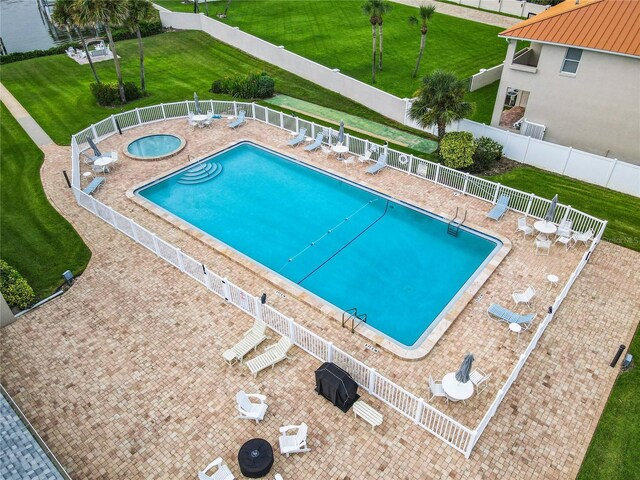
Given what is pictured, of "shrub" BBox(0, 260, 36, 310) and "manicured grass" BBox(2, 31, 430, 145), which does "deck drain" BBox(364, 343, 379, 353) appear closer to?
"shrub" BBox(0, 260, 36, 310)

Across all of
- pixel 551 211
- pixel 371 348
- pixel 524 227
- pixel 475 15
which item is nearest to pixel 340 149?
pixel 524 227

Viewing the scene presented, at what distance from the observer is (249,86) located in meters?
31.0

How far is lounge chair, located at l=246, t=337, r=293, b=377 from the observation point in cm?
1265

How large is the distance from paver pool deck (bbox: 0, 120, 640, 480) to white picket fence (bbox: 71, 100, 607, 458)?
389 millimetres

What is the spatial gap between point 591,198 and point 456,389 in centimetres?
1351

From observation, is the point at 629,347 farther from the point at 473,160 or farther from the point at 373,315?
Result: the point at 473,160

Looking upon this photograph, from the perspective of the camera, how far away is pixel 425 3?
5075 centimetres

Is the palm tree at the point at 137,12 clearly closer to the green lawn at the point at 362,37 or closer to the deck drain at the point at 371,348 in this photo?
the green lawn at the point at 362,37

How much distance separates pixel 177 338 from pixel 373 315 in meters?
6.44

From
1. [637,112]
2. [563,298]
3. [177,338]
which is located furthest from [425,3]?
[177,338]

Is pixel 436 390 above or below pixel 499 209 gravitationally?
below

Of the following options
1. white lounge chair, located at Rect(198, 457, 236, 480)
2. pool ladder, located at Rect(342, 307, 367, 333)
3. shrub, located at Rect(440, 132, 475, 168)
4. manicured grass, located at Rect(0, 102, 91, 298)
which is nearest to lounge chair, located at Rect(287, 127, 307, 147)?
shrub, located at Rect(440, 132, 475, 168)

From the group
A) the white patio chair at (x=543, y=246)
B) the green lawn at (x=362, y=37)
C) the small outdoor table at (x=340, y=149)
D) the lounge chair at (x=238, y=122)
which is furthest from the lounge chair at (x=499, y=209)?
the lounge chair at (x=238, y=122)

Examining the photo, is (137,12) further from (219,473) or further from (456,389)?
(456,389)
